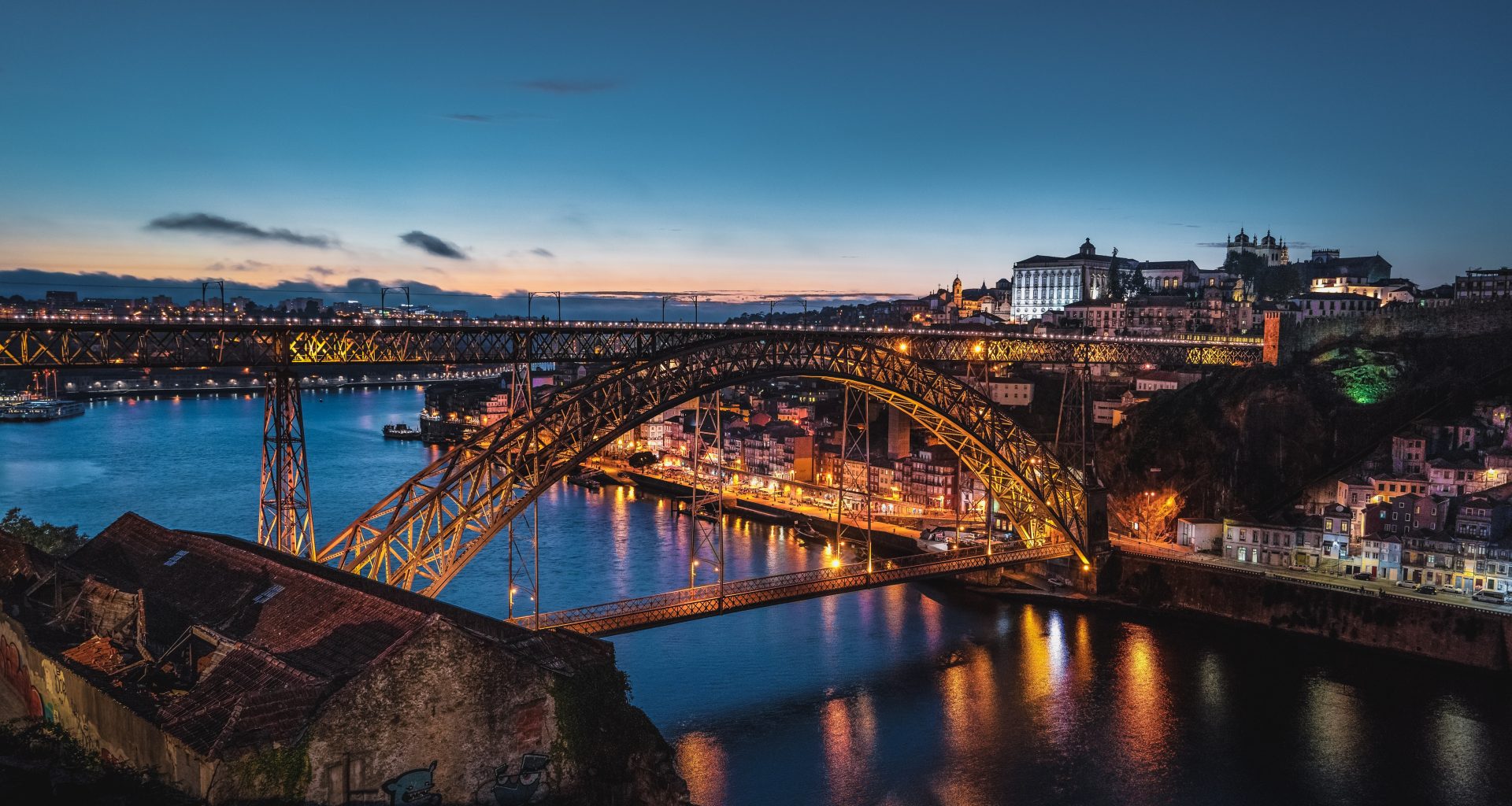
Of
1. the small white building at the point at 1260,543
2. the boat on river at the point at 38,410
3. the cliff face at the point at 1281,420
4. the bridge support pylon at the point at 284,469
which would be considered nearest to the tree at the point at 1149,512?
the cliff face at the point at 1281,420

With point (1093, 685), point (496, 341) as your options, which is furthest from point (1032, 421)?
point (496, 341)

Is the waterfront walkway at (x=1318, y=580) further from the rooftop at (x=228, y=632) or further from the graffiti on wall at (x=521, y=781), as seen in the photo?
the graffiti on wall at (x=521, y=781)

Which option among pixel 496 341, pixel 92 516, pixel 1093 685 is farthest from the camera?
pixel 92 516

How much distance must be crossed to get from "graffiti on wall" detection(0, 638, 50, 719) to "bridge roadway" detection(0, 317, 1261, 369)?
3671mm

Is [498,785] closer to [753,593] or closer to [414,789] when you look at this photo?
[414,789]

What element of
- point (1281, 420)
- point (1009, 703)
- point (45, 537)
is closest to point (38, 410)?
point (45, 537)

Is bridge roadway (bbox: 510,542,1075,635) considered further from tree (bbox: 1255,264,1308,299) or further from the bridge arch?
tree (bbox: 1255,264,1308,299)

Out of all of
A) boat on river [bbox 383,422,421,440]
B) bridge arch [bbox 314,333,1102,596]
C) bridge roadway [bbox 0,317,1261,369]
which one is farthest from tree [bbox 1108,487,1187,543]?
A: boat on river [bbox 383,422,421,440]

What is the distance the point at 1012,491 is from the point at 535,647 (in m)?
19.1

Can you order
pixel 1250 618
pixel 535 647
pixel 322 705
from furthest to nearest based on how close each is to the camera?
pixel 1250 618 → pixel 535 647 → pixel 322 705

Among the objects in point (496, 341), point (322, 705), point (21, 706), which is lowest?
point (21, 706)

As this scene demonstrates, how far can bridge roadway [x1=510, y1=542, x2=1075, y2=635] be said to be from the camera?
17.2 meters

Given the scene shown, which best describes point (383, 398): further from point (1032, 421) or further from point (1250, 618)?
point (1250, 618)

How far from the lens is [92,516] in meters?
32.2
